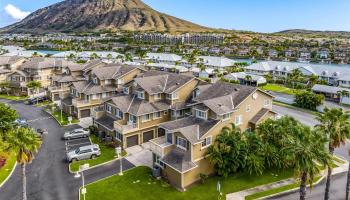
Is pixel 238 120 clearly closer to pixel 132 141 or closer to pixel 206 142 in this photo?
pixel 206 142

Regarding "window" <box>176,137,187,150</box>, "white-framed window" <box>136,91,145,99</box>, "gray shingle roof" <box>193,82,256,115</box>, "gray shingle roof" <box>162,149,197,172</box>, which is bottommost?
"gray shingle roof" <box>162,149,197,172</box>

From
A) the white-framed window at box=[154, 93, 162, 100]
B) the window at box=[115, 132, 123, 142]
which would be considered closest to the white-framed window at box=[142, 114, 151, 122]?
the white-framed window at box=[154, 93, 162, 100]

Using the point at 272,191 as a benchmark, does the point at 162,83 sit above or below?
above

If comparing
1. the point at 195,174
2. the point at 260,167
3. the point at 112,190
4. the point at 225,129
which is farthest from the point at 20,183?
the point at 260,167

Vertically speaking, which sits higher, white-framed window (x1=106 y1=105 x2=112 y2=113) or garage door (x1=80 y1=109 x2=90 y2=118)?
white-framed window (x1=106 y1=105 x2=112 y2=113)

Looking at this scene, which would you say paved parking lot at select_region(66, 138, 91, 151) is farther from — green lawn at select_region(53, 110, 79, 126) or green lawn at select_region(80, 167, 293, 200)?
green lawn at select_region(80, 167, 293, 200)

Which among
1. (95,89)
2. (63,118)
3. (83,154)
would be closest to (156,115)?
(83,154)

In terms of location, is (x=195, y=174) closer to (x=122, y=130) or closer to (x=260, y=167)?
(x=260, y=167)
